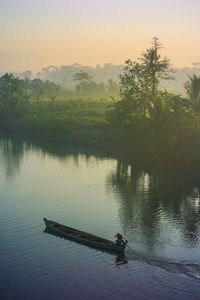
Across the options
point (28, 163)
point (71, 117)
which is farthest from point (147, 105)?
point (71, 117)

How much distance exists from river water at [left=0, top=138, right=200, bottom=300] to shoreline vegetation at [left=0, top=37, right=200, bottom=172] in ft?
22.9

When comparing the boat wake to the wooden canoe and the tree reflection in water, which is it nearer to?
the wooden canoe

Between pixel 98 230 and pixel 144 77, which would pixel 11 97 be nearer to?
pixel 144 77

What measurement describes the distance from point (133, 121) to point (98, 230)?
48.7 metres

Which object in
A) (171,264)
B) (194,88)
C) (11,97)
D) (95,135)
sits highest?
(194,88)

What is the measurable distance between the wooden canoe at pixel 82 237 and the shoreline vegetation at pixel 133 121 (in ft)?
122

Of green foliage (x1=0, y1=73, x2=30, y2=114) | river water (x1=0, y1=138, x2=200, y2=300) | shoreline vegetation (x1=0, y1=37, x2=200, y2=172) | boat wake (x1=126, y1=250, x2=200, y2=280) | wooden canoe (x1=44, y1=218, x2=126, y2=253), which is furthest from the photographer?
green foliage (x1=0, y1=73, x2=30, y2=114)

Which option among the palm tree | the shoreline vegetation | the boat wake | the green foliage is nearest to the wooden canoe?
the boat wake

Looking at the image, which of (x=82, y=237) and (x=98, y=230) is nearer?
(x=82, y=237)

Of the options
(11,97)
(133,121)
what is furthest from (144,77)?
(11,97)

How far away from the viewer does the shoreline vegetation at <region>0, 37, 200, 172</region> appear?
85.9m

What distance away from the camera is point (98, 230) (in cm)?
5244

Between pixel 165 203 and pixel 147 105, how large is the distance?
37588mm

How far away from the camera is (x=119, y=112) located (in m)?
104
